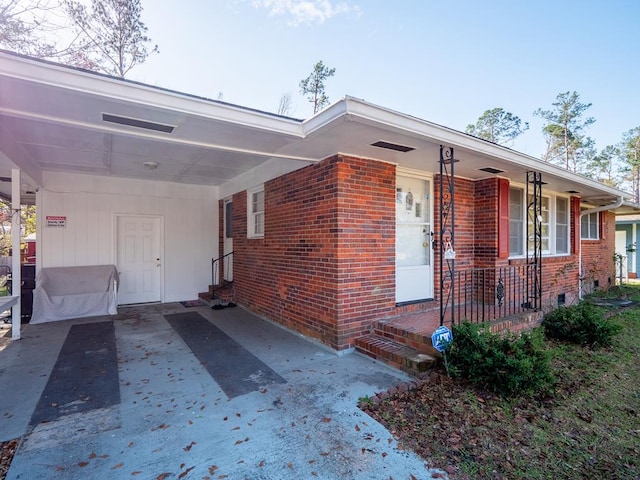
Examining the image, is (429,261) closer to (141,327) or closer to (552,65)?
(141,327)

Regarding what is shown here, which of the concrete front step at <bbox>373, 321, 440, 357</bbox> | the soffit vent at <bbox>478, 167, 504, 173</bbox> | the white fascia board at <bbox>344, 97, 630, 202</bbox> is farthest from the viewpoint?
the soffit vent at <bbox>478, 167, 504, 173</bbox>

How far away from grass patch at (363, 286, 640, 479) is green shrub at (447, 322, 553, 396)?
89 millimetres

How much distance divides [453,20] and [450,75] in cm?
346

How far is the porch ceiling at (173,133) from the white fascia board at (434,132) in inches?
0.4

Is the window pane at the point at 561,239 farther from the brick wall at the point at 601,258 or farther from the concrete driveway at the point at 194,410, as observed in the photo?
the concrete driveway at the point at 194,410

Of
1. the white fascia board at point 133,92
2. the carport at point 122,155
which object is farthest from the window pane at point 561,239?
the white fascia board at point 133,92

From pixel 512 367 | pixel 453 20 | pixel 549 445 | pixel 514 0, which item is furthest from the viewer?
pixel 453 20

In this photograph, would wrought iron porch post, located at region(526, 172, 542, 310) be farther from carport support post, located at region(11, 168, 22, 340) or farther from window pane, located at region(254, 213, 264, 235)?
carport support post, located at region(11, 168, 22, 340)

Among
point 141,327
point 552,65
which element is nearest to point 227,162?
point 141,327

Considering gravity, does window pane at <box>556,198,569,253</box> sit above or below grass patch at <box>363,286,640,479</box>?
above

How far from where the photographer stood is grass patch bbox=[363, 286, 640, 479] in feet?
7.06

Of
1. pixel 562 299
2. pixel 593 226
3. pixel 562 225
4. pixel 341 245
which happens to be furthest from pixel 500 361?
pixel 593 226

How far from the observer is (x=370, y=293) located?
14.7ft

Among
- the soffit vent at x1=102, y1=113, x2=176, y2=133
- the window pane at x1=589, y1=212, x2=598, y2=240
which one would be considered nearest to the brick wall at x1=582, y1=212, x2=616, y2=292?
the window pane at x1=589, y1=212, x2=598, y2=240
